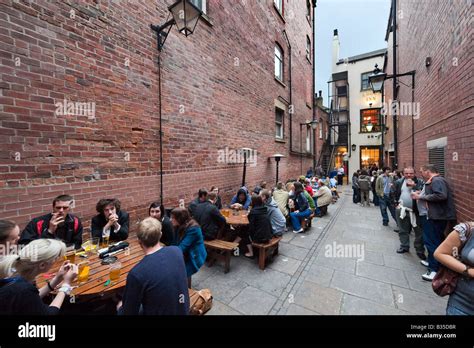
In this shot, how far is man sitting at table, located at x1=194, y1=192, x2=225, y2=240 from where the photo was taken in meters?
3.77

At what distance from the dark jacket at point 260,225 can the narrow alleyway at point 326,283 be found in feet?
1.95

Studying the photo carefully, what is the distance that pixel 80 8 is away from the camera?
9.83 ft

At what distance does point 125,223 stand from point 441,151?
242 inches

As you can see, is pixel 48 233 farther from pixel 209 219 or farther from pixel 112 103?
pixel 209 219

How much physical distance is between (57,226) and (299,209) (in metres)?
Answer: 5.26

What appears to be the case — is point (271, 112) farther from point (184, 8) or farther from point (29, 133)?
point (29, 133)

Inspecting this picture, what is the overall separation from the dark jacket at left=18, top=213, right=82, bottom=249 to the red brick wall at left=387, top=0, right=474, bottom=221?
5496mm

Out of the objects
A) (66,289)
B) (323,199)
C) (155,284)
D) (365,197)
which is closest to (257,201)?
(155,284)

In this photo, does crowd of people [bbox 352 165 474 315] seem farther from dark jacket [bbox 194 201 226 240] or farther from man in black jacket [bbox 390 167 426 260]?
dark jacket [bbox 194 201 226 240]

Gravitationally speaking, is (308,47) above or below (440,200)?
above

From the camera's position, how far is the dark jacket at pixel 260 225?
12.5 feet

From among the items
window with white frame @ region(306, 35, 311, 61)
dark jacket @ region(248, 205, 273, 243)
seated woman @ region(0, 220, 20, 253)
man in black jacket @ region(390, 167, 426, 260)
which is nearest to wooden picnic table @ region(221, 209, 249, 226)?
dark jacket @ region(248, 205, 273, 243)

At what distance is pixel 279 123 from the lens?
9.76m

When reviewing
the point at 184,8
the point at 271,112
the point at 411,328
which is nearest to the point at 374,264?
the point at 411,328
